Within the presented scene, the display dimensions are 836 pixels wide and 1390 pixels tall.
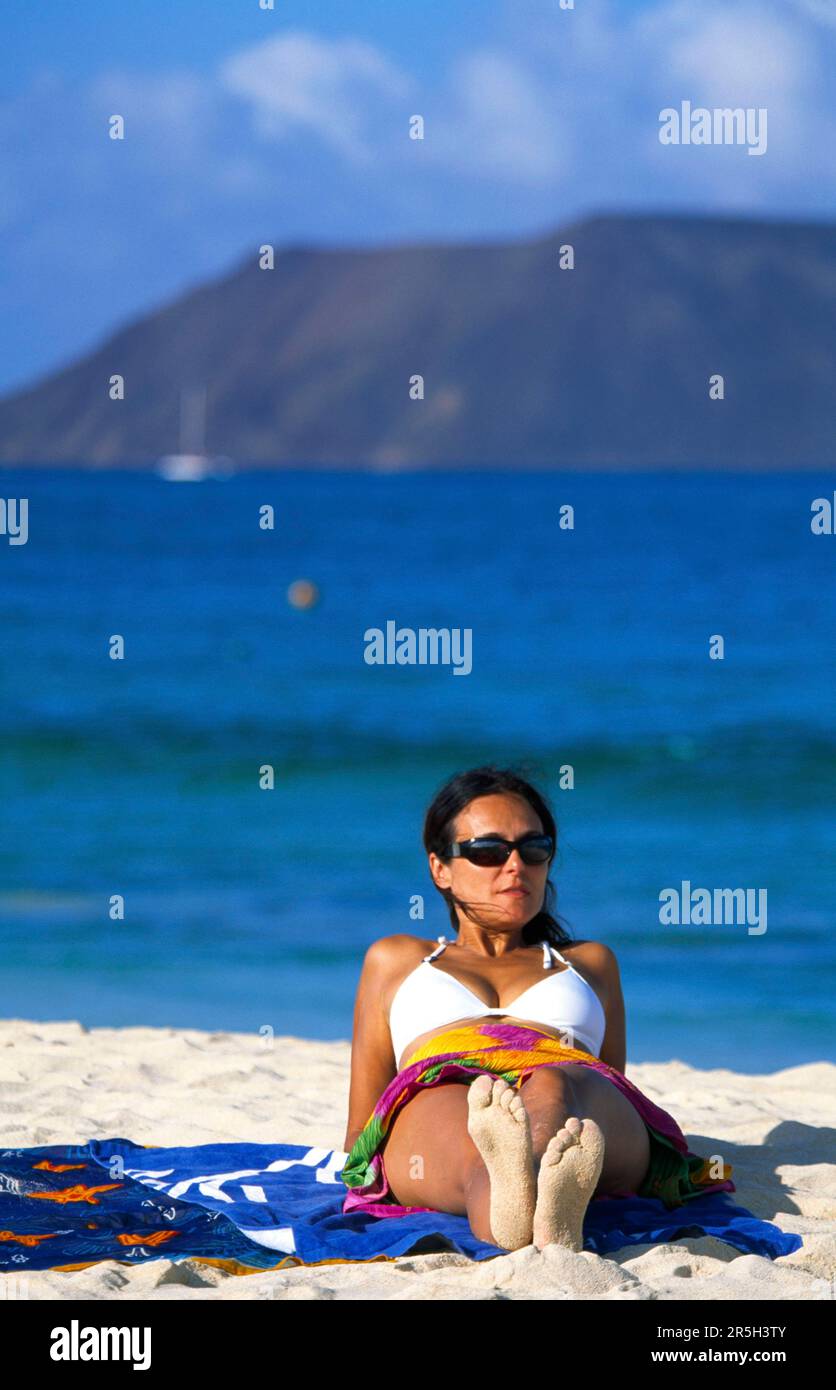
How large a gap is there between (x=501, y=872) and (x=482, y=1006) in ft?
1.03

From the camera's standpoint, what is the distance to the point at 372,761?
53.1 ft

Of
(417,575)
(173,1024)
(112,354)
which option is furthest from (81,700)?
(112,354)

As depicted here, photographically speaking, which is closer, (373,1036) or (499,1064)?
(499,1064)

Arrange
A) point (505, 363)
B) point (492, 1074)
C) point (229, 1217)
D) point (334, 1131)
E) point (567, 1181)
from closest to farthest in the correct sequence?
point (567, 1181) → point (492, 1074) → point (229, 1217) → point (334, 1131) → point (505, 363)

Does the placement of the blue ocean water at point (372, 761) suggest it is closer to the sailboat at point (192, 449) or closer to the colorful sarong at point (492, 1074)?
the colorful sarong at point (492, 1074)

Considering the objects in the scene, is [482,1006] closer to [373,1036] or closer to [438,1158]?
[373,1036]

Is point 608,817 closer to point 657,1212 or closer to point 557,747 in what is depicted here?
point 557,747

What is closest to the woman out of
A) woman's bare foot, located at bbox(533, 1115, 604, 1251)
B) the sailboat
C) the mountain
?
woman's bare foot, located at bbox(533, 1115, 604, 1251)

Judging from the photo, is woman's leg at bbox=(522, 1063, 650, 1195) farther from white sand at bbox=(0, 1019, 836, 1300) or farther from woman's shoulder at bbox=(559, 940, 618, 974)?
woman's shoulder at bbox=(559, 940, 618, 974)

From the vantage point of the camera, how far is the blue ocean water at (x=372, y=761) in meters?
8.66

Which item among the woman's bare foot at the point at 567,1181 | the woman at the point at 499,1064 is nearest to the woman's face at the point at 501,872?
the woman at the point at 499,1064

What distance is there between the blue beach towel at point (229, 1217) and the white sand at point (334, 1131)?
0.31 feet

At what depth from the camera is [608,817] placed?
13703mm

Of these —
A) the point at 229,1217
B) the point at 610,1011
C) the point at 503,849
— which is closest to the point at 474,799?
the point at 503,849
